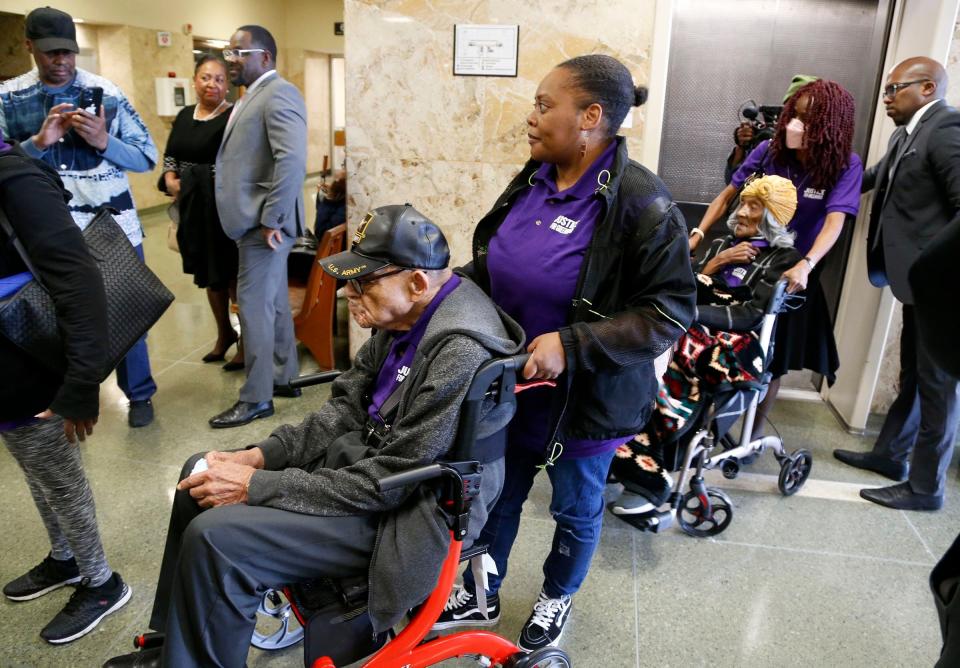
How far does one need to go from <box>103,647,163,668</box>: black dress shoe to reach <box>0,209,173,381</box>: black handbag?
72 cm

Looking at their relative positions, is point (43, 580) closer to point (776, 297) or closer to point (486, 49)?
point (776, 297)

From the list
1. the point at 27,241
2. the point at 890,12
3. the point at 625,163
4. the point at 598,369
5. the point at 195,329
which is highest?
the point at 890,12

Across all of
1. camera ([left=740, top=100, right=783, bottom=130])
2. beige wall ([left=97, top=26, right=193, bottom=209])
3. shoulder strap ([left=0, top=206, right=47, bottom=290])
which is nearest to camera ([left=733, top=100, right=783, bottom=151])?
camera ([left=740, top=100, right=783, bottom=130])

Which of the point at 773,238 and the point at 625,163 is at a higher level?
the point at 625,163

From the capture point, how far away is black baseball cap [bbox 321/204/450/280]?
1643 millimetres

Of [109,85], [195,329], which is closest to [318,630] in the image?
[109,85]

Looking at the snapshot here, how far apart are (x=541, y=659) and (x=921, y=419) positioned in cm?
215

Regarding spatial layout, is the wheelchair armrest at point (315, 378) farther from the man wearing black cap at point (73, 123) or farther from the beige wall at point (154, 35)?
the beige wall at point (154, 35)

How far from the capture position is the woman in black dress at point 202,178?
3.74m

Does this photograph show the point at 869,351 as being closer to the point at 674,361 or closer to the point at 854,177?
the point at 854,177

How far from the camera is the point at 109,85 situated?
3256mm

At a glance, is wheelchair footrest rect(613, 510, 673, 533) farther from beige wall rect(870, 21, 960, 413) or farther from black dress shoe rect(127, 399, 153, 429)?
black dress shoe rect(127, 399, 153, 429)

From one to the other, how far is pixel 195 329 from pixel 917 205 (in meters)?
4.31

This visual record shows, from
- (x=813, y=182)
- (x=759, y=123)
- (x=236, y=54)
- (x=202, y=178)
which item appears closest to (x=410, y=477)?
(x=813, y=182)
